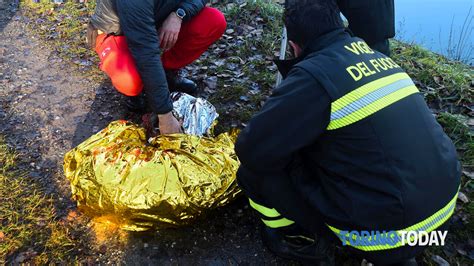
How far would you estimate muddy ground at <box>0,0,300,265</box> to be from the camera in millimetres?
2305

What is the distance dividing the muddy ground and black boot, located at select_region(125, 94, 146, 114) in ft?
0.23

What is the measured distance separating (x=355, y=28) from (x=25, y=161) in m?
2.63

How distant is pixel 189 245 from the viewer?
234 cm

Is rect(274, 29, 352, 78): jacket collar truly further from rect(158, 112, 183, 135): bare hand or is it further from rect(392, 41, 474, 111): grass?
rect(392, 41, 474, 111): grass

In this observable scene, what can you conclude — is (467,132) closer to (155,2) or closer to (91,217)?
(155,2)

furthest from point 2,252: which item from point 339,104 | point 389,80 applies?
point 389,80

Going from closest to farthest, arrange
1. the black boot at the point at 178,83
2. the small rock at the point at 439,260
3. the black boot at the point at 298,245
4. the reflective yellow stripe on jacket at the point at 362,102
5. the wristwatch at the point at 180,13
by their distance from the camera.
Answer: the reflective yellow stripe on jacket at the point at 362,102
the black boot at the point at 298,245
the small rock at the point at 439,260
the wristwatch at the point at 180,13
the black boot at the point at 178,83

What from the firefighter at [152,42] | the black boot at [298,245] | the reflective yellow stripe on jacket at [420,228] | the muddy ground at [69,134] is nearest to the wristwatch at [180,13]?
the firefighter at [152,42]

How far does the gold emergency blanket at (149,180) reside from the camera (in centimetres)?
219

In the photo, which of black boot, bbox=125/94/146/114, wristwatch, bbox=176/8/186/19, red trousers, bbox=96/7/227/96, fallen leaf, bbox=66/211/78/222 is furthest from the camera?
black boot, bbox=125/94/146/114

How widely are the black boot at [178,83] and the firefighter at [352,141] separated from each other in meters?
1.69

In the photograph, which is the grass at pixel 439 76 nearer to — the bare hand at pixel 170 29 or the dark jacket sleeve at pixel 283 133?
the dark jacket sleeve at pixel 283 133

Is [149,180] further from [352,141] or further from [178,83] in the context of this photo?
[178,83]

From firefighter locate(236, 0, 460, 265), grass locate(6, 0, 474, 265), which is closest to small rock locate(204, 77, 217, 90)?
grass locate(6, 0, 474, 265)
